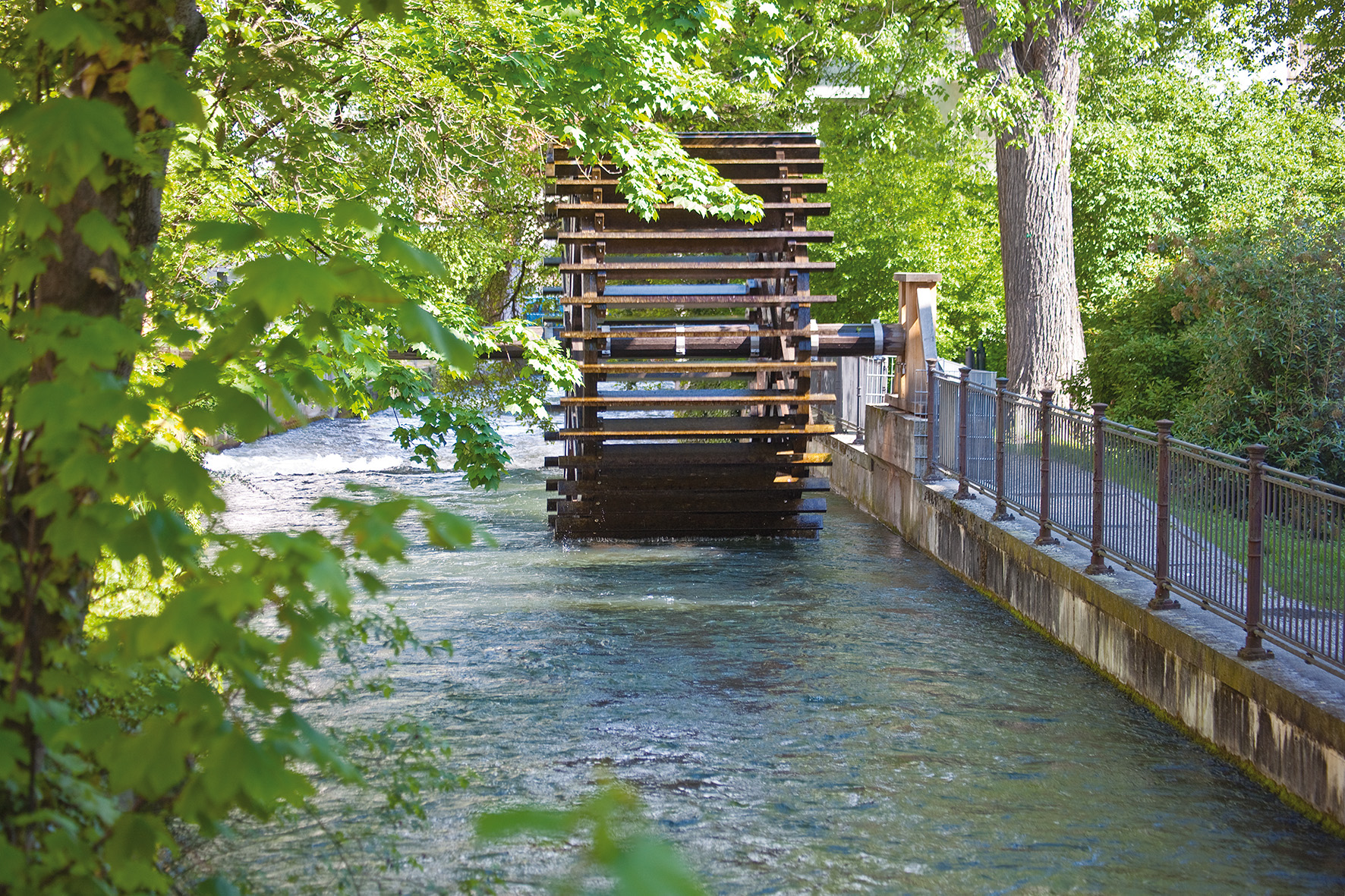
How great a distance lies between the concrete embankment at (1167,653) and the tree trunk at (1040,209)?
5.72m

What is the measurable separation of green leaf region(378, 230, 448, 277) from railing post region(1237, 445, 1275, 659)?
521 cm

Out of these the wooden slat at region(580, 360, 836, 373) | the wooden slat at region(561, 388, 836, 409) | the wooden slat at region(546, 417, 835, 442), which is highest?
the wooden slat at region(580, 360, 836, 373)

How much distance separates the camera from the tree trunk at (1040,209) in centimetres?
1802

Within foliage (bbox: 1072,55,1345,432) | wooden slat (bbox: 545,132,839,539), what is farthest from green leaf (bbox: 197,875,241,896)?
foliage (bbox: 1072,55,1345,432)

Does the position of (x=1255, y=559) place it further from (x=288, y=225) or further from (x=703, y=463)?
(x=703, y=463)

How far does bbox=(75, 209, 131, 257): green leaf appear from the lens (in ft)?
8.13

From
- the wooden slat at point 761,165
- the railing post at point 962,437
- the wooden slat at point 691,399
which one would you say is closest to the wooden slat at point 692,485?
the wooden slat at point 691,399

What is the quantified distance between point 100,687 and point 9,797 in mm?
267

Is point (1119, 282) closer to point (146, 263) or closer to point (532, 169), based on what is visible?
point (532, 169)

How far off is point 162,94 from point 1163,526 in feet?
21.1

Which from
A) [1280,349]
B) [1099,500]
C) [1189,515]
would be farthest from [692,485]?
[1189,515]

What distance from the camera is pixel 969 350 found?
26344 mm

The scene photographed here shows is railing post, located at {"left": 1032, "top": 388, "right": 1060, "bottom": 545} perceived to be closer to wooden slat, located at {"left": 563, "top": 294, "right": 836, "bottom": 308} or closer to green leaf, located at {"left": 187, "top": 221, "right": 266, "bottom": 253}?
wooden slat, located at {"left": 563, "top": 294, "right": 836, "bottom": 308}

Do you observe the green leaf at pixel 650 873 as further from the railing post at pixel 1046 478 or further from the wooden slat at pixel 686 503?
the wooden slat at pixel 686 503
